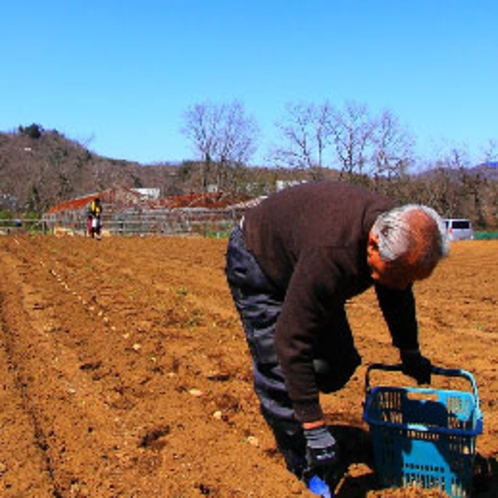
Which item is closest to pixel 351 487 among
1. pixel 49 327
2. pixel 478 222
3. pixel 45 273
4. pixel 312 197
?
pixel 312 197

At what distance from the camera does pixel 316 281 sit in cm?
258

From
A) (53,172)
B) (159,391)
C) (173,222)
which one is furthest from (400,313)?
(53,172)

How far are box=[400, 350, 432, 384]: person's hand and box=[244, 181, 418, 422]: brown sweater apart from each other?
634 mm

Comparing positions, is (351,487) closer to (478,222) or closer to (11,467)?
(11,467)

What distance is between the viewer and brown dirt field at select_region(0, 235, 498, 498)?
134 inches

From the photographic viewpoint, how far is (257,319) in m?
3.16

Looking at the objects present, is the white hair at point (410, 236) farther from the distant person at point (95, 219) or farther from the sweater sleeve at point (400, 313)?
the distant person at point (95, 219)

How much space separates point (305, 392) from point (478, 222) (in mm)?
44827

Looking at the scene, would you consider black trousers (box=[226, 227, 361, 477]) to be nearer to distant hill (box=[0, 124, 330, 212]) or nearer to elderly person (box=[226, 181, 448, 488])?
elderly person (box=[226, 181, 448, 488])

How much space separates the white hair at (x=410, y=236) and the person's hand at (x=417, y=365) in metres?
0.93

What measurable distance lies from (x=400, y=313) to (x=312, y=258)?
806 millimetres

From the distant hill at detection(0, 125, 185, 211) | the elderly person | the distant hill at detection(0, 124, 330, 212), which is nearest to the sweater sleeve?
the elderly person

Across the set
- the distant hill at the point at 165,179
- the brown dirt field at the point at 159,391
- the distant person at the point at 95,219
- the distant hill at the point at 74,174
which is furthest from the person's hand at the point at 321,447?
the distant hill at the point at 74,174

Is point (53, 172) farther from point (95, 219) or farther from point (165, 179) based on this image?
point (95, 219)
